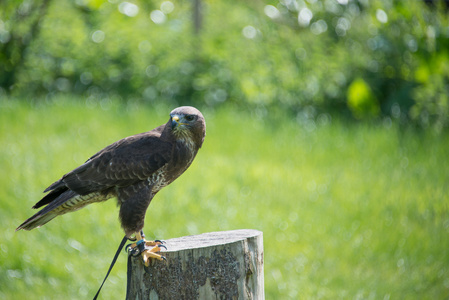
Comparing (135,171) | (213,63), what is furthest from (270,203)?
(213,63)

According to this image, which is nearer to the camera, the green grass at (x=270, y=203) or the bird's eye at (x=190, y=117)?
the bird's eye at (x=190, y=117)

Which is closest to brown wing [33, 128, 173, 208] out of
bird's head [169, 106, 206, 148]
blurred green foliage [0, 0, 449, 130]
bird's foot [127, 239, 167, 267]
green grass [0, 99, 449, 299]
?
bird's head [169, 106, 206, 148]

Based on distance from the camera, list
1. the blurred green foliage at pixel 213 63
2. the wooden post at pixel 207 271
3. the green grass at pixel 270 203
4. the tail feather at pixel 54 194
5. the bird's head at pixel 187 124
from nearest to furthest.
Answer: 1. the wooden post at pixel 207 271
2. the bird's head at pixel 187 124
3. the tail feather at pixel 54 194
4. the green grass at pixel 270 203
5. the blurred green foliage at pixel 213 63

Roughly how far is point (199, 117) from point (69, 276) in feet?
9.49

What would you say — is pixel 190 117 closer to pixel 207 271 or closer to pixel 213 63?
pixel 207 271

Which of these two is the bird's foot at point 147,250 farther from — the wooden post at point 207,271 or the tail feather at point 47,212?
the tail feather at point 47,212

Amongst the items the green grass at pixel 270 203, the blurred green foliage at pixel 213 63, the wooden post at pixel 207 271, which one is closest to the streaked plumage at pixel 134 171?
the wooden post at pixel 207 271

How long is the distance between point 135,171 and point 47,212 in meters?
0.54

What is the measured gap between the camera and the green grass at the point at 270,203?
204 inches

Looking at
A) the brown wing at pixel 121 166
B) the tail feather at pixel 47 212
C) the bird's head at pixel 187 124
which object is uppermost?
the bird's head at pixel 187 124

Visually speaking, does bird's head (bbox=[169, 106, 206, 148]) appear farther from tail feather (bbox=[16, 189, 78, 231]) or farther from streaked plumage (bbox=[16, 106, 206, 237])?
tail feather (bbox=[16, 189, 78, 231])

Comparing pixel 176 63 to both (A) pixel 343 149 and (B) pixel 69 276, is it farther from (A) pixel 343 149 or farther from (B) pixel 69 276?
(B) pixel 69 276

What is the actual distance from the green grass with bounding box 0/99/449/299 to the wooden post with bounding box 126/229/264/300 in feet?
8.05

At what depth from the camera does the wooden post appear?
8.43ft
